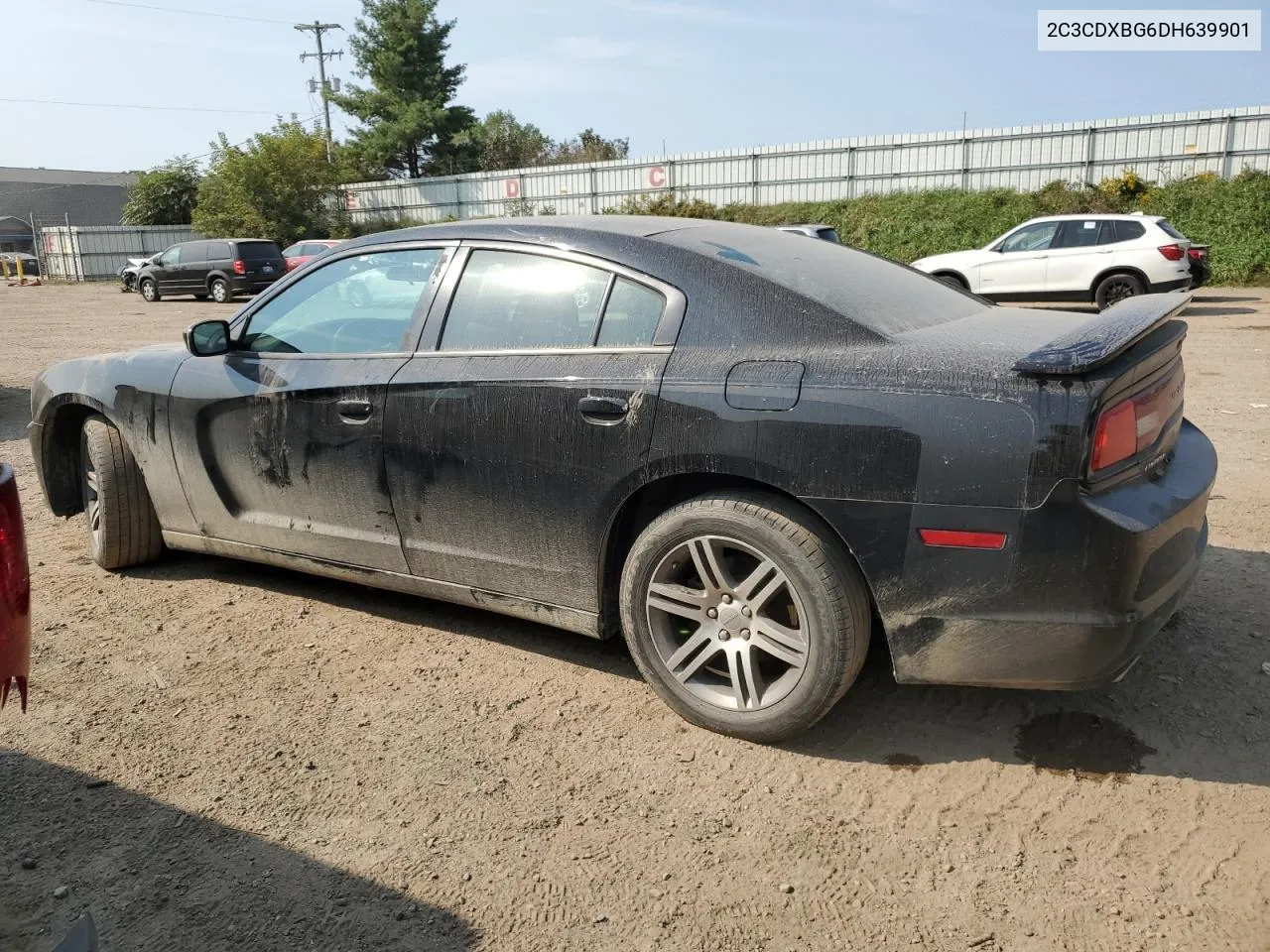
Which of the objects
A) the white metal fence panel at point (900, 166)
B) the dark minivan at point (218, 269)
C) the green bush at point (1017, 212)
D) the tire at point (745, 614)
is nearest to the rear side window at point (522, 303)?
the tire at point (745, 614)

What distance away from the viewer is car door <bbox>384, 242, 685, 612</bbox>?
3168 millimetres

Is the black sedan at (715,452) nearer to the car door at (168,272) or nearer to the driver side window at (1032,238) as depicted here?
the driver side window at (1032,238)

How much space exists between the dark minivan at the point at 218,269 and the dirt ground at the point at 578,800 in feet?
77.8

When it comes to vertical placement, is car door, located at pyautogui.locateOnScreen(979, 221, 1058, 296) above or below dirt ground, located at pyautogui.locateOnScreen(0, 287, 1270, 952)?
above

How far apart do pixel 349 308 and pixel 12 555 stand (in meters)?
2.18

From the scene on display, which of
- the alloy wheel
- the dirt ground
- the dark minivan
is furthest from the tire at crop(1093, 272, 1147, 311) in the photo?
the dark minivan

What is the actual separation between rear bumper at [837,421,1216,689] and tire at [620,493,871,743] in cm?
15

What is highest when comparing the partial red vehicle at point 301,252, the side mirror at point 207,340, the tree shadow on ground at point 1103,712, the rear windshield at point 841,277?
the partial red vehicle at point 301,252

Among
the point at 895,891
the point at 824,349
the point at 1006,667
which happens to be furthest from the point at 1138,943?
the point at 824,349

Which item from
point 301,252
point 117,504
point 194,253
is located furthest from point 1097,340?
point 194,253

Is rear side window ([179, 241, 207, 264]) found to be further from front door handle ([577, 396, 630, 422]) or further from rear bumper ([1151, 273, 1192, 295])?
front door handle ([577, 396, 630, 422])

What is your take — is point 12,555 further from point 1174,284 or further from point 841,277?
point 1174,284

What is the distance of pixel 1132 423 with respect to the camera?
2719 millimetres

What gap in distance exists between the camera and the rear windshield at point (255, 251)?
25891 mm
